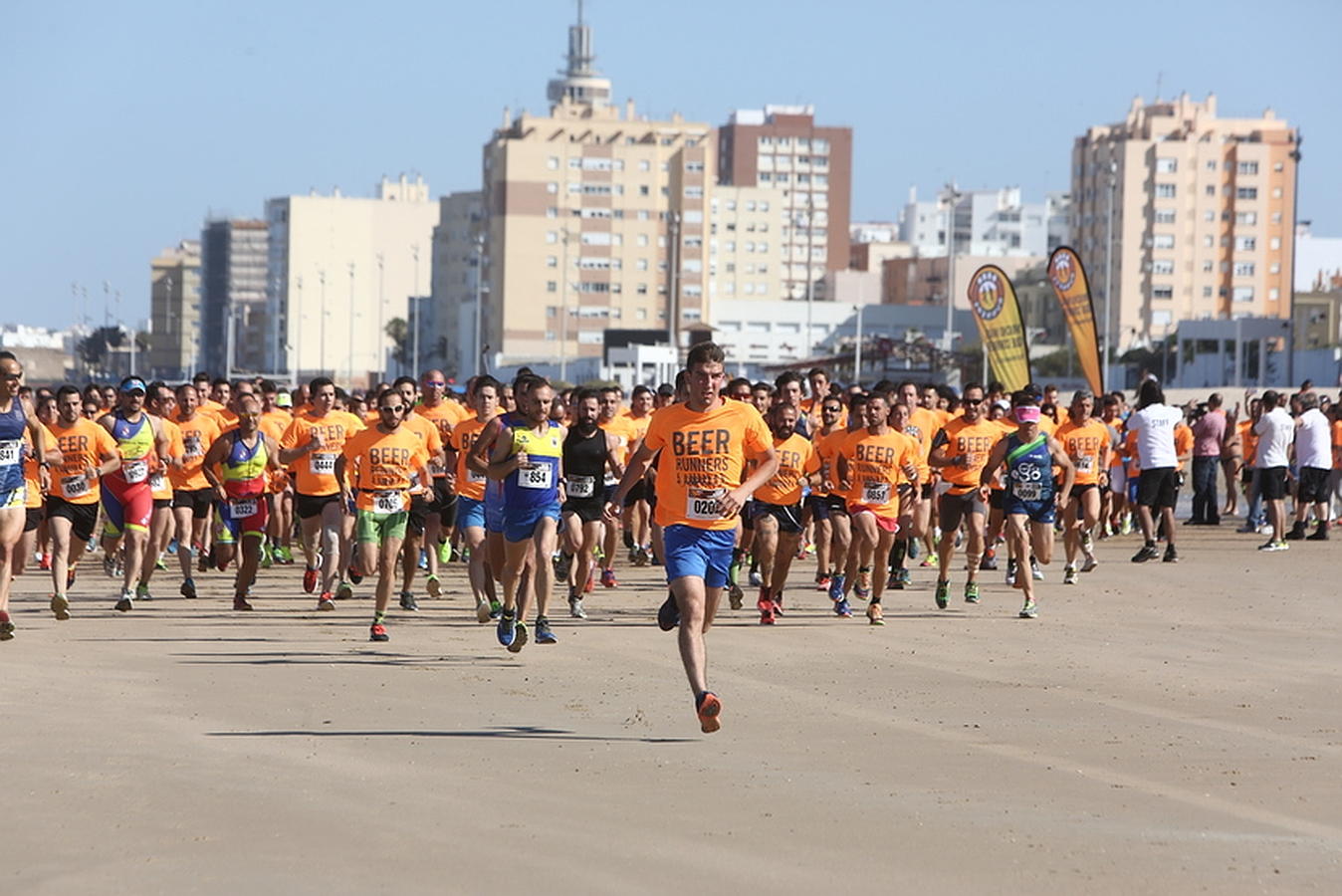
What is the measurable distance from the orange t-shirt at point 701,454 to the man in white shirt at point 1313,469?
1785cm

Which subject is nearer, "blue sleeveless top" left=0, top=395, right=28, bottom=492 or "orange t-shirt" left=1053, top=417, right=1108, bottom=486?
"blue sleeveless top" left=0, top=395, right=28, bottom=492

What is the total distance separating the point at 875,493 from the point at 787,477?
2.50 feet

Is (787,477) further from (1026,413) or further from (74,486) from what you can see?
(74,486)

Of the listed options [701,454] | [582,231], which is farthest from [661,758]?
[582,231]

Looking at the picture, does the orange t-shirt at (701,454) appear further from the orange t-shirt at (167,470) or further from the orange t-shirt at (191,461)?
Result: the orange t-shirt at (191,461)

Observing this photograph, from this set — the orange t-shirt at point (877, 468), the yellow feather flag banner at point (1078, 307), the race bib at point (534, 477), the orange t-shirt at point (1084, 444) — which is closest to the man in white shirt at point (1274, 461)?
the yellow feather flag banner at point (1078, 307)

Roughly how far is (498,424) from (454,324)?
170776 mm

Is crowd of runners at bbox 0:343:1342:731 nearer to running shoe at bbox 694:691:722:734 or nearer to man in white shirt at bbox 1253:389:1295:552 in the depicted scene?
running shoe at bbox 694:691:722:734

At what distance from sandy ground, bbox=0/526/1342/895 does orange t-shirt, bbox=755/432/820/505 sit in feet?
3.26

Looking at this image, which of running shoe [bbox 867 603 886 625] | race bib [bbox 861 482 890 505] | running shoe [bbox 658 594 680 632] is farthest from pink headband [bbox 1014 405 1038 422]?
running shoe [bbox 658 594 680 632]

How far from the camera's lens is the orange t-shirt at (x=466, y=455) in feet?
51.1

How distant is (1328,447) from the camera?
26.6 m

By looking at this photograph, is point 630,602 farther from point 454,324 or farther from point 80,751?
point 454,324

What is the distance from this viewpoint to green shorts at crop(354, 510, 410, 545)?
1443cm
